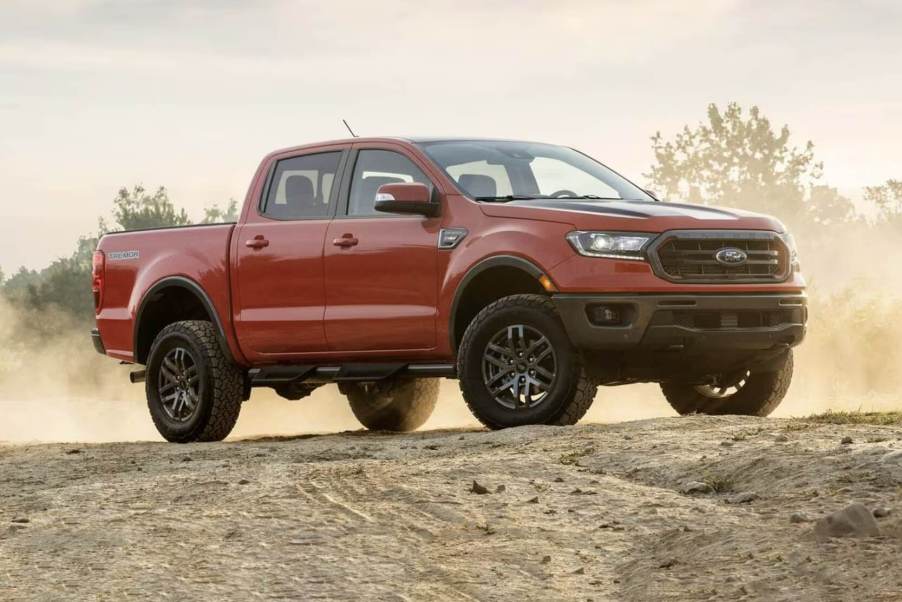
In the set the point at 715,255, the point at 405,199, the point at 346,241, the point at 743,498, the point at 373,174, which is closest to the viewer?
the point at 743,498

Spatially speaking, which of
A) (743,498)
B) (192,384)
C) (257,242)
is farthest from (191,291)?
(743,498)

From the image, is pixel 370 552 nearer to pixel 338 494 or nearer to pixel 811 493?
pixel 338 494

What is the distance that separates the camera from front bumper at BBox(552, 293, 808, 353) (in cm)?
937

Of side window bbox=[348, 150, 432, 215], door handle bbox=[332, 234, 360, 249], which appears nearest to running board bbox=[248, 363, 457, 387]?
door handle bbox=[332, 234, 360, 249]

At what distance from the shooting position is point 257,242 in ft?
36.5

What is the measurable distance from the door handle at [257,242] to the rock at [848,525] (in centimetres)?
575

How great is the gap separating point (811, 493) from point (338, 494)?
2.13 m

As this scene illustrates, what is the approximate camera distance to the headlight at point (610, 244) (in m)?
9.40

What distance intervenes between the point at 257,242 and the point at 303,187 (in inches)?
19.5

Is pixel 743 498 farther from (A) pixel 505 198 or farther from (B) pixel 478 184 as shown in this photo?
(B) pixel 478 184

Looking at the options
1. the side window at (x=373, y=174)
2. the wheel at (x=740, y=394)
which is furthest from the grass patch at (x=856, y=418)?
the side window at (x=373, y=174)

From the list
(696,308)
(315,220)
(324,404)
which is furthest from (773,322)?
(324,404)

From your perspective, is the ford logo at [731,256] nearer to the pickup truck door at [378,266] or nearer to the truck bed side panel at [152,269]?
the pickup truck door at [378,266]

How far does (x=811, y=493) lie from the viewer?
22.3 ft
